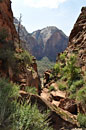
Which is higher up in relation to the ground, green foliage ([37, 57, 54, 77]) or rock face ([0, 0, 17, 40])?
green foliage ([37, 57, 54, 77])

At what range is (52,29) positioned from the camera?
157 metres

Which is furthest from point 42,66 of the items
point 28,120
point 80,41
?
point 28,120

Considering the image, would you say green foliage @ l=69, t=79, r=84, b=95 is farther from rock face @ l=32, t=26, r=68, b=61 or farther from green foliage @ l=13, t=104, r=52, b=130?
rock face @ l=32, t=26, r=68, b=61

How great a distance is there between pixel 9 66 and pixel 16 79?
1288 mm

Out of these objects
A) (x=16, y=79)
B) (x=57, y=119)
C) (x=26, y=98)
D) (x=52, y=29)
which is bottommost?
(x=57, y=119)

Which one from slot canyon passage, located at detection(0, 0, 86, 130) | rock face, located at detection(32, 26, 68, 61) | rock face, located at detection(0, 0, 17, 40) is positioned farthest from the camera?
rock face, located at detection(32, 26, 68, 61)

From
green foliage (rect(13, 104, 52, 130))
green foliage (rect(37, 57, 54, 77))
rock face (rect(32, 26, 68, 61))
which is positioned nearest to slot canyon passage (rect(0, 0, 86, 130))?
green foliage (rect(13, 104, 52, 130))

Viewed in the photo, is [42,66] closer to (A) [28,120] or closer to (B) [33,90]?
(B) [33,90]

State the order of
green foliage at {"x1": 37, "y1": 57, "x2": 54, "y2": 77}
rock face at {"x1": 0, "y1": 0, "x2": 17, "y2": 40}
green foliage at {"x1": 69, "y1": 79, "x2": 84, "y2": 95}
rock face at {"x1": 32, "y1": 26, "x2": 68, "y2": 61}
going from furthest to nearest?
rock face at {"x1": 32, "y1": 26, "x2": 68, "y2": 61} < green foliage at {"x1": 37, "y1": 57, "x2": 54, "y2": 77} < rock face at {"x1": 0, "y1": 0, "x2": 17, "y2": 40} < green foliage at {"x1": 69, "y1": 79, "x2": 84, "y2": 95}

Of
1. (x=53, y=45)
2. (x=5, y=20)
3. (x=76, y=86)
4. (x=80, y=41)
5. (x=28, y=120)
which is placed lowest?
(x=28, y=120)

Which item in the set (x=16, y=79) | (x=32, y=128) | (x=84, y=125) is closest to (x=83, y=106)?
(x=84, y=125)

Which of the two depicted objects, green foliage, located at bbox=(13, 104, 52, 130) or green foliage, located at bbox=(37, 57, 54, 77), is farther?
green foliage, located at bbox=(37, 57, 54, 77)

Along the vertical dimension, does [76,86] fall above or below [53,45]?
below

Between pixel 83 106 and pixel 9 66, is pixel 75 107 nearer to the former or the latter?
pixel 83 106
